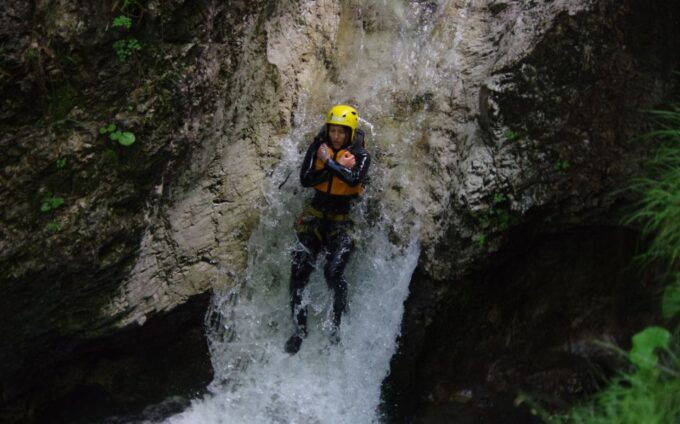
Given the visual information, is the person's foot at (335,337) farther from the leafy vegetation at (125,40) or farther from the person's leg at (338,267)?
the leafy vegetation at (125,40)

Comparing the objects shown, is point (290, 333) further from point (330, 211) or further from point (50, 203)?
point (50, 203)

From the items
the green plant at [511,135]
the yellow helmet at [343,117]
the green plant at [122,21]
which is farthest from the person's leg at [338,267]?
the green plant at [122,21]

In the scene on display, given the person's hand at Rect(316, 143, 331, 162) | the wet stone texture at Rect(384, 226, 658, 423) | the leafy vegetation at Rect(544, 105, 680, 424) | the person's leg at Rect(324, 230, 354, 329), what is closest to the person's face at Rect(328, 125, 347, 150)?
the person's hand at Rect(316, 143, 331, 162)

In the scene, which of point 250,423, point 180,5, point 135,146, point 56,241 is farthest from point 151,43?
point 250,423

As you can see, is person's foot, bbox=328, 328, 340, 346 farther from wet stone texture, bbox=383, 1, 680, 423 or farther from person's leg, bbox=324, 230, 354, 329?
wet stone texture, bbox=383, 1, 680, 423

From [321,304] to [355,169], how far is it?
1235 mm

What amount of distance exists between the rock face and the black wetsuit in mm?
471

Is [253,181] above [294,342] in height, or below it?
above

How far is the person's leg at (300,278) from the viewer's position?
5273 mm

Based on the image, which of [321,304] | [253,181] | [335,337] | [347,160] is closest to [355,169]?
[347,160]

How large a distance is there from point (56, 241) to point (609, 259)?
416 centimetres

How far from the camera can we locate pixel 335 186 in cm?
519

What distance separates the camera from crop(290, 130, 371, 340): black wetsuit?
5.18 metres

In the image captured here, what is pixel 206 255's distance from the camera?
5227mm
